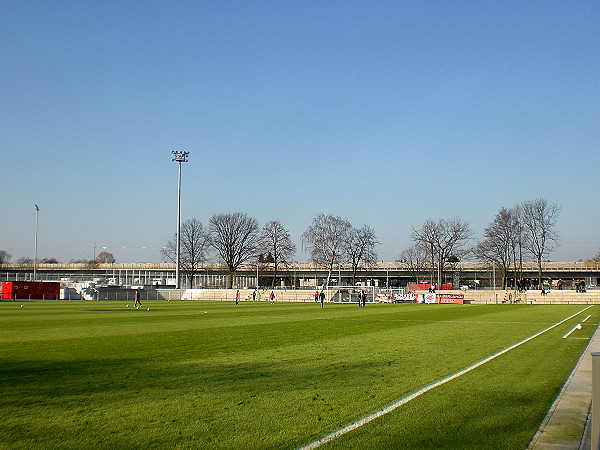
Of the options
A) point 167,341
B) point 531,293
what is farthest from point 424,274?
point 167,341

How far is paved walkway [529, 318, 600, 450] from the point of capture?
6.89 meters

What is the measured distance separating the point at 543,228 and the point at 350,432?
87639mm

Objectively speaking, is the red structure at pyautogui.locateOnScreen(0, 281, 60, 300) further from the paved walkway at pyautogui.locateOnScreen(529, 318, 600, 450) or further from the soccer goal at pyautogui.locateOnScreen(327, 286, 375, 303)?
the paved walkway at pyautogui.locateOnScreen(529, 318, 600, 450)

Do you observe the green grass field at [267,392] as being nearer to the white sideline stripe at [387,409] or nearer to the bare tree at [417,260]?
the white sideline stripe at [387,409]

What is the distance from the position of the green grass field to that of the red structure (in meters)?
53.4

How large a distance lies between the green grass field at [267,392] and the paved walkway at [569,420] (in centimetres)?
18

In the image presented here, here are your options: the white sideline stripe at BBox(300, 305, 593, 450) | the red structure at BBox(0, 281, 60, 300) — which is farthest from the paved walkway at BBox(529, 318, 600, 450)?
the red structure at BBox(0, 281, 60, 300)

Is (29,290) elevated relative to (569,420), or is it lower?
lower

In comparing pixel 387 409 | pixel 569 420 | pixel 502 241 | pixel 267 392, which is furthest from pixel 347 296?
pixel 569 420

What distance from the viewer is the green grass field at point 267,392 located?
7203 millimetres

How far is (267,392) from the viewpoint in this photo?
9.98 meters

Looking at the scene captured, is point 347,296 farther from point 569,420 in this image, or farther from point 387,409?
point 569,420

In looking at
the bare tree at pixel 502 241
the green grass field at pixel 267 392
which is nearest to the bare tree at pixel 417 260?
the bare tree at pixel 502 241

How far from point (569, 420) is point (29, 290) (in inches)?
2761
